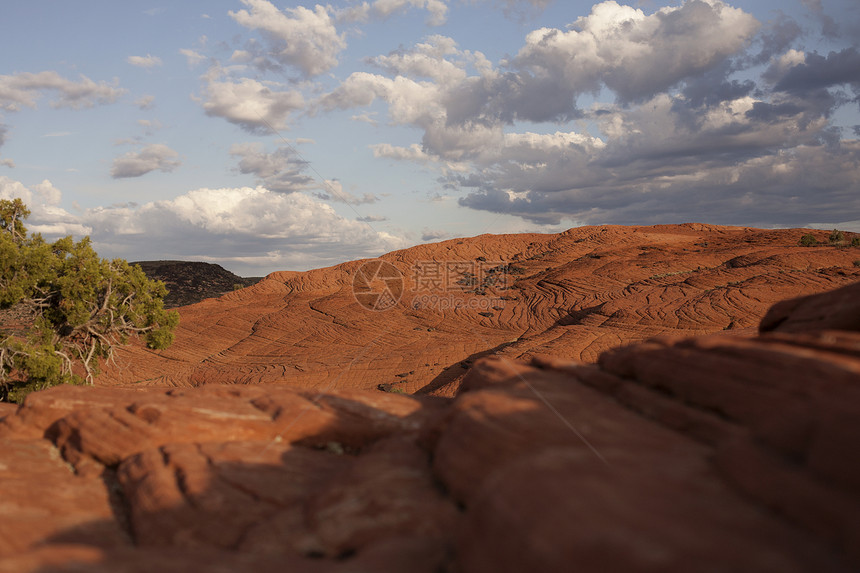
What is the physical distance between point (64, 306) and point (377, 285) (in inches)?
1439

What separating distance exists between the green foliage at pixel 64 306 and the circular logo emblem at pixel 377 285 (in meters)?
23.7

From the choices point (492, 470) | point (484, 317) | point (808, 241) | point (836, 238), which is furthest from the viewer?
point (808, 241)

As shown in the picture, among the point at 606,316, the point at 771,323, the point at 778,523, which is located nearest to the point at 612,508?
the point at 778,523

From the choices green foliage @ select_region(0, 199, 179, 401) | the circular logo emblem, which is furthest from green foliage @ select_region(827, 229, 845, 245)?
green foliage @ select_region(0, 199, 179, 401)

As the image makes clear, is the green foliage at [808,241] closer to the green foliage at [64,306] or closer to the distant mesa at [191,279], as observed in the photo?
the green foliage at [64,306]

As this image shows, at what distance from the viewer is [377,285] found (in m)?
53.9

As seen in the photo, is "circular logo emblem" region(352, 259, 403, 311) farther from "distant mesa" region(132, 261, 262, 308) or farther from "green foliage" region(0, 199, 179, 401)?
"green foliage" region(0, 199, 179, 401)

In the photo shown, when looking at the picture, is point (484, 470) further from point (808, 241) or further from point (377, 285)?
point (808, 241)

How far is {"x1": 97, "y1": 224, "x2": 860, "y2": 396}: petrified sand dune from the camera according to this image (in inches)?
997

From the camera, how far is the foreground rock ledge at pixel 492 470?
12.7 feet

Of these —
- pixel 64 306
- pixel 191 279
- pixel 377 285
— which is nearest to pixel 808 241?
pixel 377 285

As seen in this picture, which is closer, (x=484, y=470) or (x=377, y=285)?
(x=484, y=470)

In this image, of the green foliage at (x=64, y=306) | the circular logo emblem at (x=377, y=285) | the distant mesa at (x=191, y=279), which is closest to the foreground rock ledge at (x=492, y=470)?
the green foliage at (x=64, y=306)

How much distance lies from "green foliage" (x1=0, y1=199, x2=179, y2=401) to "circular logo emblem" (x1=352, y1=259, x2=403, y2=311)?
23.7m
